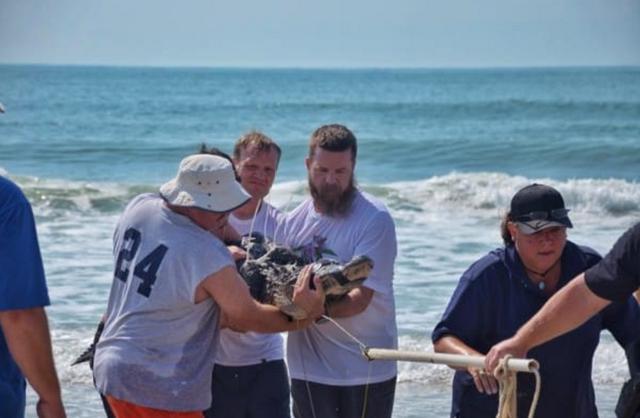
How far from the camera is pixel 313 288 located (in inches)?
179

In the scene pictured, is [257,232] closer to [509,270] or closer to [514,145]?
[509,270]

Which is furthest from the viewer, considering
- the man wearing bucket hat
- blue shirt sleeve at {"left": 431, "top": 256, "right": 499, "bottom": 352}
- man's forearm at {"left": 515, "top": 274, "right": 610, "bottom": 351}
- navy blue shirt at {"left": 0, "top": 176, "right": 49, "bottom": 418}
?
blue shirt sleeve at {"left": 431, "top": 256, "right": 499, "bottom": 352}

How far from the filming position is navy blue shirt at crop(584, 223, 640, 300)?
3.92 metres

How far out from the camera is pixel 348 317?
17.0ft

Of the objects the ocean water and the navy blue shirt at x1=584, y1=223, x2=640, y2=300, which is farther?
the ocean water

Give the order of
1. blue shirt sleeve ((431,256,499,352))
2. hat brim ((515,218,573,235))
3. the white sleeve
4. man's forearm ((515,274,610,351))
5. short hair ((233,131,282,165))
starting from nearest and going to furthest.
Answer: man's forearm ((515,274,610,351)) → hat brim ((515,218,573,235)) → blue shirt sleeve ((431,256,499,352)) → the white sleeve → short hair ((233,131,282,165))

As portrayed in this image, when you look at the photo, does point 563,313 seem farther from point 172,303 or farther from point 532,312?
point 172,303

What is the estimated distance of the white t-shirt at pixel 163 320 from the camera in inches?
164

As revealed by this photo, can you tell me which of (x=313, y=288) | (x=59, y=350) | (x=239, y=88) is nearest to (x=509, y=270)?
(x=313, y=288)

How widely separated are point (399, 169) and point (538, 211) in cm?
2199

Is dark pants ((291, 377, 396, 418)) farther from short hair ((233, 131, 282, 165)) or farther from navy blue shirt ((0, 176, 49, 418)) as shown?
navy blue shirt ((0, 176, 49, 418))

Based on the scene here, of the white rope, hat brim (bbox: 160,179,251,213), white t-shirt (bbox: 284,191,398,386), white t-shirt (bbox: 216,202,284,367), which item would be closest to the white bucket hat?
hat brim (bbox: 160,179,251,213)

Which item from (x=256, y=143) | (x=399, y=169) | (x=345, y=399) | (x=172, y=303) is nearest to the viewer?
A: (x=172, y=303)

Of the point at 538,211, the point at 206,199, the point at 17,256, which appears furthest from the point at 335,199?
the point at 17,256
